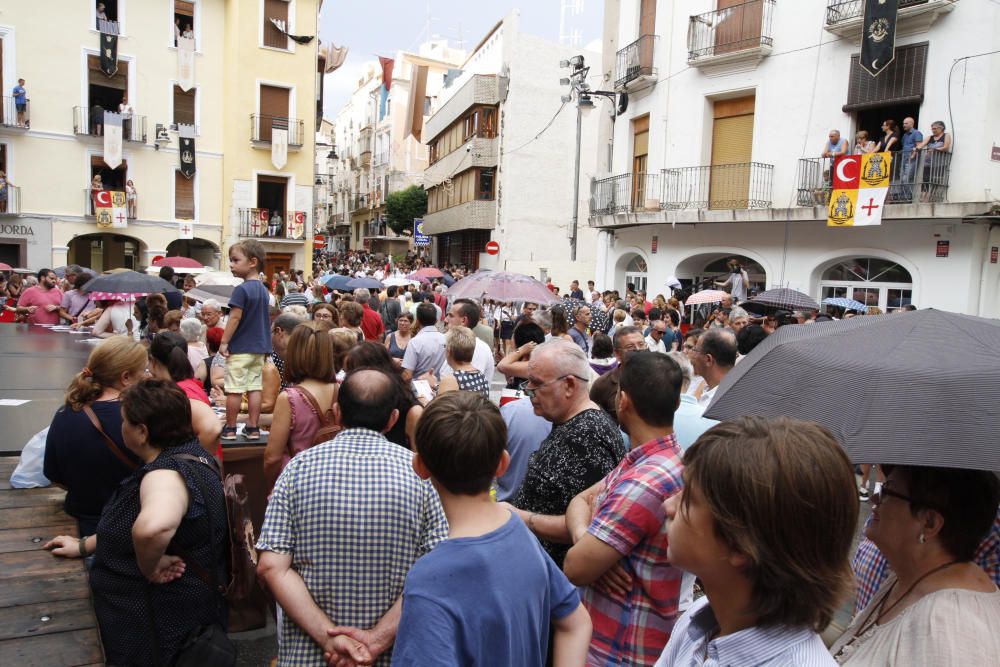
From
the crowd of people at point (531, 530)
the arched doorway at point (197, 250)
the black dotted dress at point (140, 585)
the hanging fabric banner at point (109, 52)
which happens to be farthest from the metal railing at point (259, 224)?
the black dotted dress at point (140, 585)

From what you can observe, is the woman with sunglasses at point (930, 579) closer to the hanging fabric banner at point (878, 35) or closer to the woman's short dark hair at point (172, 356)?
the woman's short dark hair at point (172, 356)

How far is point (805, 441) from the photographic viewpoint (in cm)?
133

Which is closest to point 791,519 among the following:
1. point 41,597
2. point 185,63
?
point 41,597

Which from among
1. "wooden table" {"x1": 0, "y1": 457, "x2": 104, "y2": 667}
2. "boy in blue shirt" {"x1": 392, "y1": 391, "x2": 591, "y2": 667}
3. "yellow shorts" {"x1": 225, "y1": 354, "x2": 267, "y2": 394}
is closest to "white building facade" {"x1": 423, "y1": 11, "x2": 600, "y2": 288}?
"yellow shorts" {"x1": 225, "y1": 354, "x2": 267, "y2": 394}

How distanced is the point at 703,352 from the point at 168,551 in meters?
3.62

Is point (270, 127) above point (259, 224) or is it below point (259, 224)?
above

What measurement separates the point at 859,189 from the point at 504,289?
924 centimetres

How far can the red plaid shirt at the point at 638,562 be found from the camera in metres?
2.37

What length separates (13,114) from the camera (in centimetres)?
2441

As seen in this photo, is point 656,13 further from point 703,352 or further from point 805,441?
point 805,441

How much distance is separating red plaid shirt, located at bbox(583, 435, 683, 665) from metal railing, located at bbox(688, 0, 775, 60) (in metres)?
17.6

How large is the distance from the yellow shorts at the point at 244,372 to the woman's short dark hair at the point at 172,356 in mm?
1250

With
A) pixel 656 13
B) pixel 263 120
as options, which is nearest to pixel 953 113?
pixel 656 13

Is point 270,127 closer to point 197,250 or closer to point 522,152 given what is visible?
point 197,250
